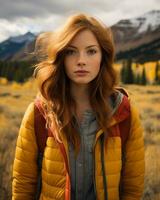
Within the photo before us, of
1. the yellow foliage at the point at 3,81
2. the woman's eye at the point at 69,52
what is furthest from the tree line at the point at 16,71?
the woman's eye at the point at 69,52

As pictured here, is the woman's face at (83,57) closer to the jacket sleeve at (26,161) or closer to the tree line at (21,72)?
the jacket sleeve at (26,161)

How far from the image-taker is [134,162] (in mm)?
2641

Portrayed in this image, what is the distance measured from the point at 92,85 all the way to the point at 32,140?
1.79 ft

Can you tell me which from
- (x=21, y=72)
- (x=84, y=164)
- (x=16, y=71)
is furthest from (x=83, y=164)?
(x=16, y=71)

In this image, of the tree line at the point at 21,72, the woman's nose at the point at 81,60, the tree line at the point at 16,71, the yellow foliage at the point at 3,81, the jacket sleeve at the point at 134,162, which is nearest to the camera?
the woman's nose at the point at 81,60

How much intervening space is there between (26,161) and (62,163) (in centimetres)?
26

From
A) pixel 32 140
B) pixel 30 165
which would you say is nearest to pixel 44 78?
pixel 32 140

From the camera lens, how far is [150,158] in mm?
5305

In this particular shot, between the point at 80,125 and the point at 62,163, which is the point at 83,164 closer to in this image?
the point at 62,163

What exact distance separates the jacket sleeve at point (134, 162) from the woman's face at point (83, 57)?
1.24ft

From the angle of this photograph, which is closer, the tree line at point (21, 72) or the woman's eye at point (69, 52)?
the woman's eye at point (69, 52)

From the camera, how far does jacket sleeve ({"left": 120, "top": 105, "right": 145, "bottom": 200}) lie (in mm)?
2590

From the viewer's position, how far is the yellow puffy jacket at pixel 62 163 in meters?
2.47

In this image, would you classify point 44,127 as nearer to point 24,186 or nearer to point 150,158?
point 24,186
